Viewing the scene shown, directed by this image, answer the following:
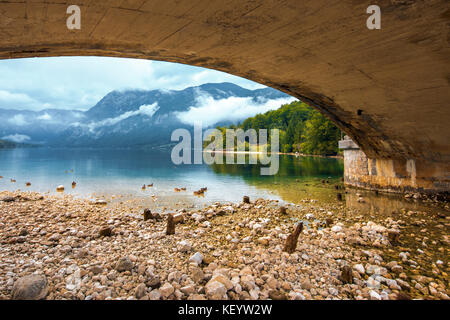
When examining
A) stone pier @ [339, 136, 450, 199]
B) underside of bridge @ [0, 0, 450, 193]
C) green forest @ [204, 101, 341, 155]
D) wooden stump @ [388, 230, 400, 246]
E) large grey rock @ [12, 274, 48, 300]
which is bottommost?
wooden stump @ [388, 230, 400, 246]

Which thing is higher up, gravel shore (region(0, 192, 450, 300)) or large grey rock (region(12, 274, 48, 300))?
large grey rock (region(12, 274, 48, 300))

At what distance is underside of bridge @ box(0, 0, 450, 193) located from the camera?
399 centimetres

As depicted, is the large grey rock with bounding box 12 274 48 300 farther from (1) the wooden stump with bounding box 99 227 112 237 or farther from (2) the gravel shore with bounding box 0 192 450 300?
(1) the wooden stump with bounding box 99 227 112 237

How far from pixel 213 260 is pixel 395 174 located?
38.8 feet

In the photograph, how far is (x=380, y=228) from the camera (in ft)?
21.1

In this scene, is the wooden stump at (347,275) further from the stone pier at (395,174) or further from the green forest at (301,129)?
the green forest at (301,129)

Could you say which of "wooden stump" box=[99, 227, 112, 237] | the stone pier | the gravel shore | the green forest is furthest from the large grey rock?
the green forest

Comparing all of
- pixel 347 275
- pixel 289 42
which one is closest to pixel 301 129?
pixel 289 42

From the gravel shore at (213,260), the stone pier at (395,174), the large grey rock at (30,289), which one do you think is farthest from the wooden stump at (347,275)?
the stone pier at (395,174)

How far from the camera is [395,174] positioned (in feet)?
39.6

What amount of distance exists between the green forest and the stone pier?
36803 mm

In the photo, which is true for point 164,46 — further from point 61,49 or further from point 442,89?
point 442,89

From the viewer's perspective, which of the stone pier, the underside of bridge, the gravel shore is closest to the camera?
the gravel shore
